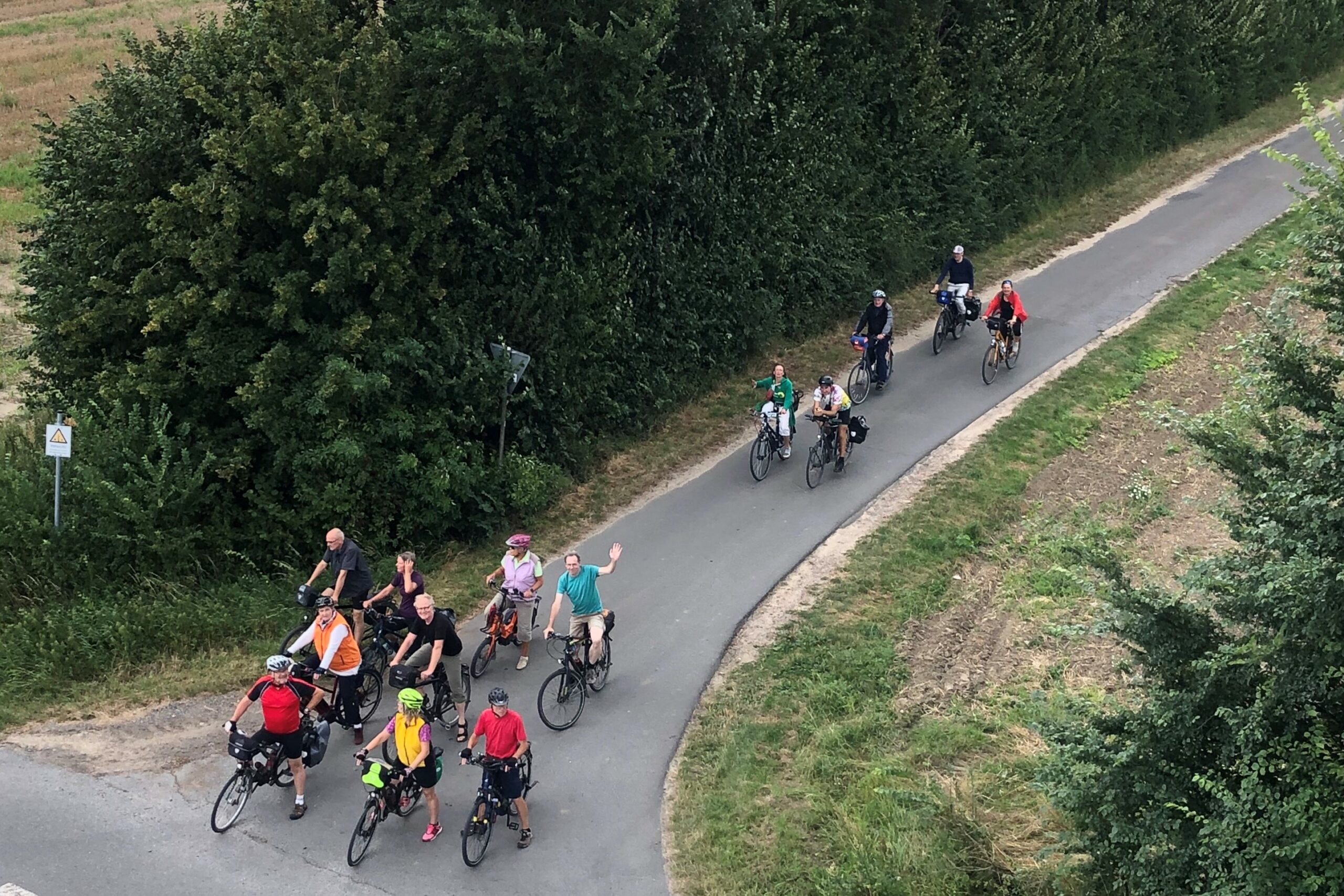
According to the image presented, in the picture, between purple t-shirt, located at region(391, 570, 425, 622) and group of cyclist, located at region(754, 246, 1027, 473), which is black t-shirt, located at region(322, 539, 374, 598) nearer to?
purple t-shirt, located at region(391, 570, 425, 622)

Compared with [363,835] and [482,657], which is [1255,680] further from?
[482,657]

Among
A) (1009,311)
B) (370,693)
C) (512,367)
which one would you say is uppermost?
(512,367)

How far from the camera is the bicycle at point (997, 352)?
2072 cm

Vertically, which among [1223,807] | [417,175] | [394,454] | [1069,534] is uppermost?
[417,175]

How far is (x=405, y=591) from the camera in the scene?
12.5 meters

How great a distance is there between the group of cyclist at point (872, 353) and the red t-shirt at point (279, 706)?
8.76 meters

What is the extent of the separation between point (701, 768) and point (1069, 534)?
7.15 m

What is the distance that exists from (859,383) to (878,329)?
1.03 meters

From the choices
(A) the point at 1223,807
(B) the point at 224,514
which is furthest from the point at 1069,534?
(B) the point at 224,514

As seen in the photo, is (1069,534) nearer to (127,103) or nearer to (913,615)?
(913,615)

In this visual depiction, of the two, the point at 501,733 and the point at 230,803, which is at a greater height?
the point at 501,733

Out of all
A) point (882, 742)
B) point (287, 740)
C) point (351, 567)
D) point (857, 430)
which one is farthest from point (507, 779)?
point (857, 430)

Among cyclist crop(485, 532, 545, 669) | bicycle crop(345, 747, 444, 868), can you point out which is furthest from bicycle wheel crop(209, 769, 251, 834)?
cyclist crop(485, 532, 545, 669)

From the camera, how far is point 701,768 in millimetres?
11891
